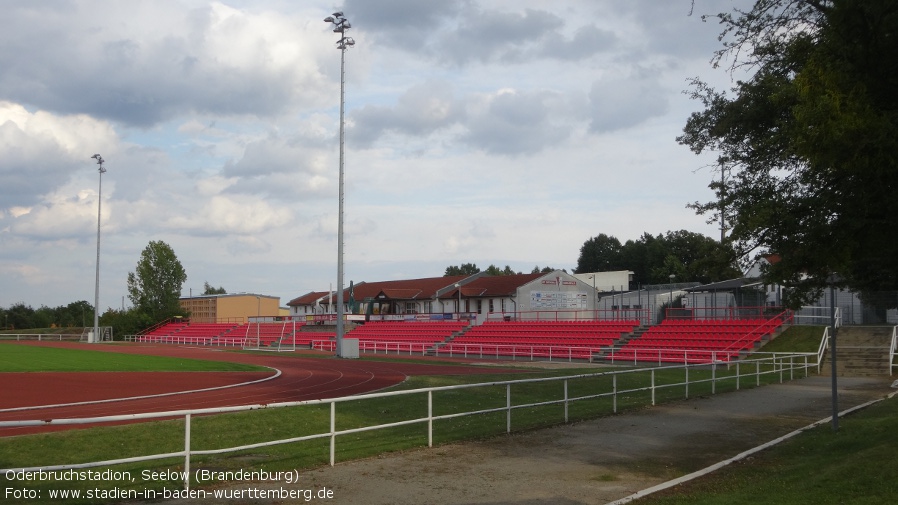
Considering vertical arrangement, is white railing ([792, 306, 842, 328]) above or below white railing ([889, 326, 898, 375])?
above

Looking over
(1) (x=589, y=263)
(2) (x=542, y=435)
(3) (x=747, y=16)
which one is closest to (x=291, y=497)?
(2) (x=542, y=435)

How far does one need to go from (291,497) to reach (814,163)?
→ 7.41 metres

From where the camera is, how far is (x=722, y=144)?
59.0 ft

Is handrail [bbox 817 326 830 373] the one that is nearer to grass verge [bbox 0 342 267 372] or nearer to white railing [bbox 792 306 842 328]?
white railing [bbox 792 306 842 328]

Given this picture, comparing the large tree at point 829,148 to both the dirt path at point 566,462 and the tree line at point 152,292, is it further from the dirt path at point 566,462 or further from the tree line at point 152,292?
the tree line at point 152,292

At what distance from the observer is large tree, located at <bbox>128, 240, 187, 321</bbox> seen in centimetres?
9838

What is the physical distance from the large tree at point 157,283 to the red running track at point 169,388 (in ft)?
222

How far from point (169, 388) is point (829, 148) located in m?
22.3

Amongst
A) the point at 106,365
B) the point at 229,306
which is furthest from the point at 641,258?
the point at 106,365

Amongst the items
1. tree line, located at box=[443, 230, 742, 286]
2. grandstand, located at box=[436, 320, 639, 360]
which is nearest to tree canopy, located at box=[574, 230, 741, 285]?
tree line, located at box=[443, 230, 742, 286]

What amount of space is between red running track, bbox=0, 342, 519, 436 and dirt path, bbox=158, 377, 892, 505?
8.76 metres

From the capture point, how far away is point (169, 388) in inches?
1003

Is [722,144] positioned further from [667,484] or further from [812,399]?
[667,484]

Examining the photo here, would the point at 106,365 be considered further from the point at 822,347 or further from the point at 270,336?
the point at 270,336
